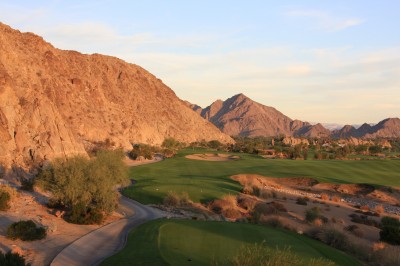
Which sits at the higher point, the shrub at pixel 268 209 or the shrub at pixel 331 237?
the shrub at pixel 331 237

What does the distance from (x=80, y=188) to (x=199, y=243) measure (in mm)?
13595

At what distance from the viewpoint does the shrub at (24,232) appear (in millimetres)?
20719

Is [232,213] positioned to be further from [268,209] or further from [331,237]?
[331,237]

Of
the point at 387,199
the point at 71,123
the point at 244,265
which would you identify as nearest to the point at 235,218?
the point at 244,265

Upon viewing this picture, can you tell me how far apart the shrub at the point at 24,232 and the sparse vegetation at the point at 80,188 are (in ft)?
15.1

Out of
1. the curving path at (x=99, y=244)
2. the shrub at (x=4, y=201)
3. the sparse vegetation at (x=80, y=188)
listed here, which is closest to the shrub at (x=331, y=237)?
the curving path at (x=99, y=244)

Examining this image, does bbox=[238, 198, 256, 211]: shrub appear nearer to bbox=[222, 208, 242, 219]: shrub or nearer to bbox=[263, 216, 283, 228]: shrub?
bbox=[222, 208, 242, 219]: shrub

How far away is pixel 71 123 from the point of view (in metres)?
78.3

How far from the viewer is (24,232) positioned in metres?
20.8

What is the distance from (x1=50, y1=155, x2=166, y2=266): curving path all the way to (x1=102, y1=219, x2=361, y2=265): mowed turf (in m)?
0.90

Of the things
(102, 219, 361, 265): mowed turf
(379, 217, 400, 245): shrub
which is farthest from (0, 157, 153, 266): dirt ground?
(379, 217, 400, 245): shrub

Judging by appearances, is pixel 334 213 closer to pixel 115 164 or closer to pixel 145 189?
pixel 145 189

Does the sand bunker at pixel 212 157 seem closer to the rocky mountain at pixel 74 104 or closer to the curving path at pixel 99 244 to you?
the rocky mountain at pixel 74 104

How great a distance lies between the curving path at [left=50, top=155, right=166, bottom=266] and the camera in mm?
17672
